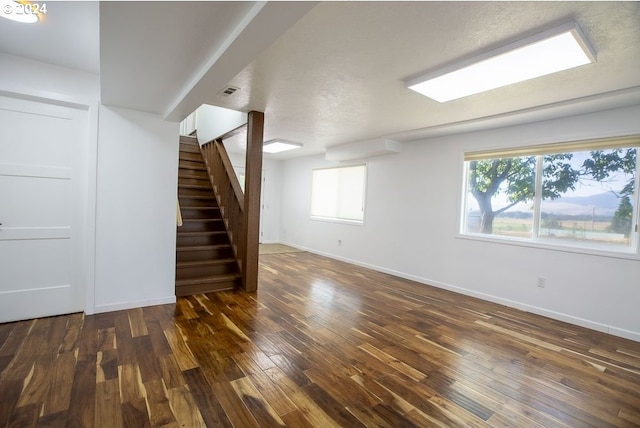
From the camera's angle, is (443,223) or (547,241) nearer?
(547,241)

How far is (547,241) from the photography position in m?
3.62

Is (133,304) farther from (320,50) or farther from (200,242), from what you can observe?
(320,50)

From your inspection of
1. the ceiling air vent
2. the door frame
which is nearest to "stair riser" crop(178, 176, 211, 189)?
the door frame

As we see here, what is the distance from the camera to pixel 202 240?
14.7ft

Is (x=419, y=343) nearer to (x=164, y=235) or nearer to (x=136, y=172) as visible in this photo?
(x=164, y=235)

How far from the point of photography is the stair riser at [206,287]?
3.74 meters

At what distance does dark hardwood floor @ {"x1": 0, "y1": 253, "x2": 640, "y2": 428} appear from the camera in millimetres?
1731

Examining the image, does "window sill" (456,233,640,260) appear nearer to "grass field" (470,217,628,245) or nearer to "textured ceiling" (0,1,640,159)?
"grass field" (470,217,628,245)

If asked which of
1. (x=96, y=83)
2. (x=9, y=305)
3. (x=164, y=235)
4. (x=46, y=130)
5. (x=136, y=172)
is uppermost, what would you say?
(x=96, y=83)

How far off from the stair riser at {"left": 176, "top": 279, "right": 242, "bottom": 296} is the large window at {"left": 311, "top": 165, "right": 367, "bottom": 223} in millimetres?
3011

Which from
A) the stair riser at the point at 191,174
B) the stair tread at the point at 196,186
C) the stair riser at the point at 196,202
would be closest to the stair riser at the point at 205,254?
the stair riser at the point at 196,202

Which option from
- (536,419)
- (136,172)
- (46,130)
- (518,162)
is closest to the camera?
(536,419)

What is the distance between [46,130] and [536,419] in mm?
4643

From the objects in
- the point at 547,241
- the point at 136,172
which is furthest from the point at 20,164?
the point at 547,241
